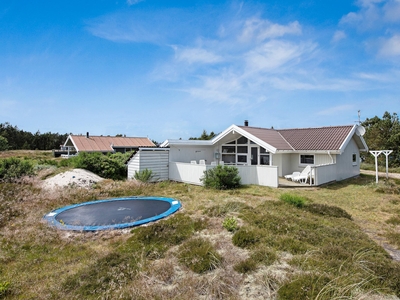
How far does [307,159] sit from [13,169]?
18.5 metres

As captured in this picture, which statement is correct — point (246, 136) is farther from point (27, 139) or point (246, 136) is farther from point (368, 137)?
point (27, 139)

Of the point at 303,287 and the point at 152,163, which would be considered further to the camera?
the point at 152,163

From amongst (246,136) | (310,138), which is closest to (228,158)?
(246,136)

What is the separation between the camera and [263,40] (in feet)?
41.1

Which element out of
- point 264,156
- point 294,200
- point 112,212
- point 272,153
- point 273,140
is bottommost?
point 112,212

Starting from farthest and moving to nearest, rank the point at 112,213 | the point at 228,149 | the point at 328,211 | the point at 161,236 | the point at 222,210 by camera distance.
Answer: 1. the point at 228,149
2. the point at 112,213
3. the point at 328,211
4. the point at 222,210
5. the point at 161,236

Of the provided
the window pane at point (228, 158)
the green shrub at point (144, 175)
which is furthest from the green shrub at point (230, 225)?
the window pane at point (228, 158)

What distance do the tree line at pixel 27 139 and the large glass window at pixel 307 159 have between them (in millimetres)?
60631

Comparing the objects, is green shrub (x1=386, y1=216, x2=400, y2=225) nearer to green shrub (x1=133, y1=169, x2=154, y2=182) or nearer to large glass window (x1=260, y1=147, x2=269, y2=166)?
large glass window (x1=260, y1=147, x2=269, y2=166)

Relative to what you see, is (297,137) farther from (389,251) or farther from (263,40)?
(389,251)

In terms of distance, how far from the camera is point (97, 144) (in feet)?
128

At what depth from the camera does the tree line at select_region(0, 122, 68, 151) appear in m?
55.4

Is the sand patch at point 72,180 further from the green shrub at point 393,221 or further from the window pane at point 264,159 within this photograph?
the green shrub at point 393,221

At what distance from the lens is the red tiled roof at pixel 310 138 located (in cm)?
1521
